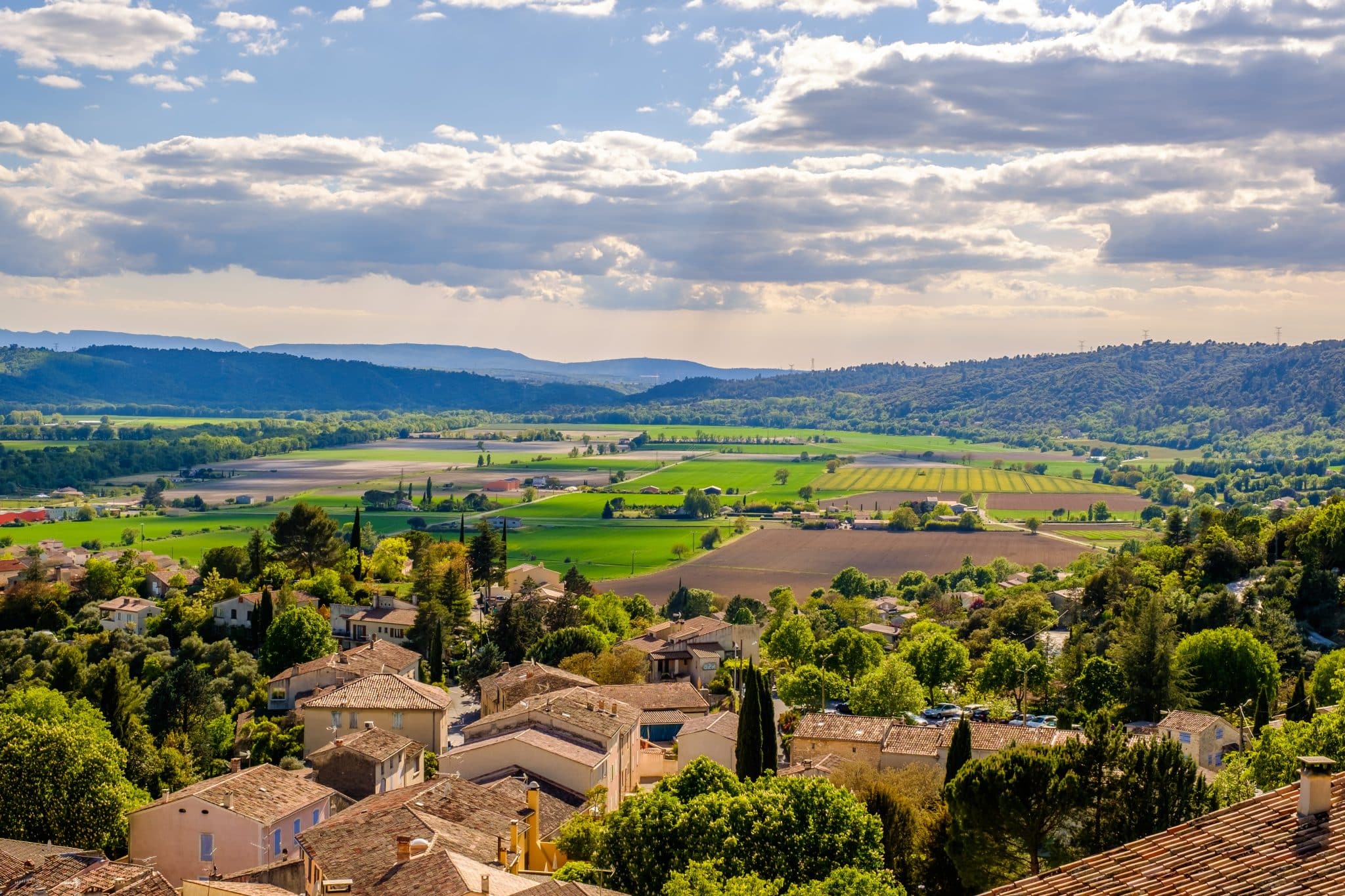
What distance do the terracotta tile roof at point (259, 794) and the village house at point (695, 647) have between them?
109 feet

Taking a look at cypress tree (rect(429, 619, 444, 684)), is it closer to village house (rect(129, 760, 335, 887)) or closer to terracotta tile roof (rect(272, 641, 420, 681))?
terracotta tile roof (rect(272, 641, 420, 681))

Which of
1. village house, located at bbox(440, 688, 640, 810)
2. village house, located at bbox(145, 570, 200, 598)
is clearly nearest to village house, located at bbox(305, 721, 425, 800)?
village house, located at bbox(440, 688, 640, 810)

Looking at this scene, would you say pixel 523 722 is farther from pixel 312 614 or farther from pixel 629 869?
pixel 312 614

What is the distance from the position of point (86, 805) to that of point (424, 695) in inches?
491

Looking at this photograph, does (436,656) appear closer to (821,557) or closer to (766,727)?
(766,727)

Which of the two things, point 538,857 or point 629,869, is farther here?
point 538,857

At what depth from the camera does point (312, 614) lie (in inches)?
2571

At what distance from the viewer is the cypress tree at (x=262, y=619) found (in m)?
68.5

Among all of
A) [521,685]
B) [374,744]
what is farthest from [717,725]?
[374,744]

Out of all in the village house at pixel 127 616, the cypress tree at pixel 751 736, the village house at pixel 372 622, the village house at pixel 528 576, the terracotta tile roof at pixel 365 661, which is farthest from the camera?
the village house at pixel 528 576

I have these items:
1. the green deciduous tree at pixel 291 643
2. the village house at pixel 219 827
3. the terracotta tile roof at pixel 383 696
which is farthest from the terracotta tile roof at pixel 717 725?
the green deciduous tree at pixel 291 643

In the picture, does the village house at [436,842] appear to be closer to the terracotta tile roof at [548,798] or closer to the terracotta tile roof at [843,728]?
the terracotta tile roof at [548,798]

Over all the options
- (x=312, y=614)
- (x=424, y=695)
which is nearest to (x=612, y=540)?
(x=312, y=614)

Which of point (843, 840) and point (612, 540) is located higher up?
point (843, 840)
